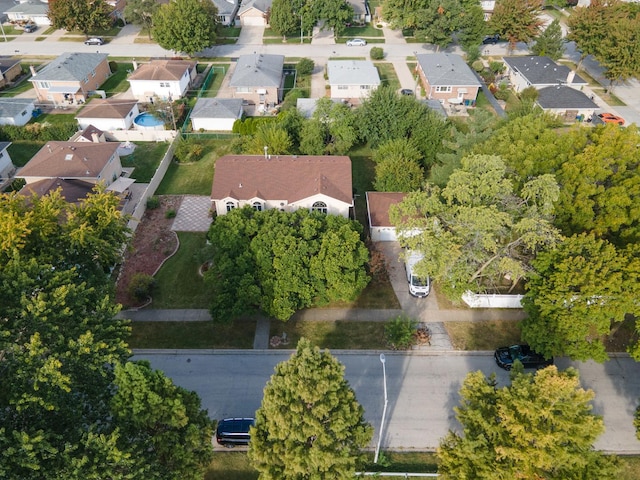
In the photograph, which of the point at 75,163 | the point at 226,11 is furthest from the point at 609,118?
the point at 226,11

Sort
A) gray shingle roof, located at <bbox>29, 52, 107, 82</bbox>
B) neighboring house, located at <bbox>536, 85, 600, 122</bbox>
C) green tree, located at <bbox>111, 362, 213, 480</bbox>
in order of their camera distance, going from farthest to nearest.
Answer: gray shingle roof, located at <bbox>29, 52, 107, 82</bbox>
neighboring house, located at <bbox>536, 85, 600, 122</bbox>
green tree, located at <bbox>111, 362, 213, 480</bbox>

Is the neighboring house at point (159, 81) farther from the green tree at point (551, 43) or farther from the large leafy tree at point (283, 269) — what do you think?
the green tree at point (551, 43)

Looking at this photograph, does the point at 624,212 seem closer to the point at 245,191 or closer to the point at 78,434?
the point at 245,191

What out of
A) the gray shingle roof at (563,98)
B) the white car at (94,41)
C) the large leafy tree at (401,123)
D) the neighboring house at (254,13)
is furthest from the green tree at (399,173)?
the white car at (94,41)

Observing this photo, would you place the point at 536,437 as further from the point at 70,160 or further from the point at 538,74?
the point at 538,74

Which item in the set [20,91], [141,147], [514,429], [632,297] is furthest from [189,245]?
[20,91]

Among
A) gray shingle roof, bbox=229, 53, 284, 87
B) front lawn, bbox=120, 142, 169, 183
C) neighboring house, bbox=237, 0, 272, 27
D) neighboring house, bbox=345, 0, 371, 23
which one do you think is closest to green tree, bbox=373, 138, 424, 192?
front lawn, bbox=120, 142, 169, 183

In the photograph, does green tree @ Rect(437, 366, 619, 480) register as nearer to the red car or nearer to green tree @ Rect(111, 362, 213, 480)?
green tree @ Rect(111, 362, 213, 480)
